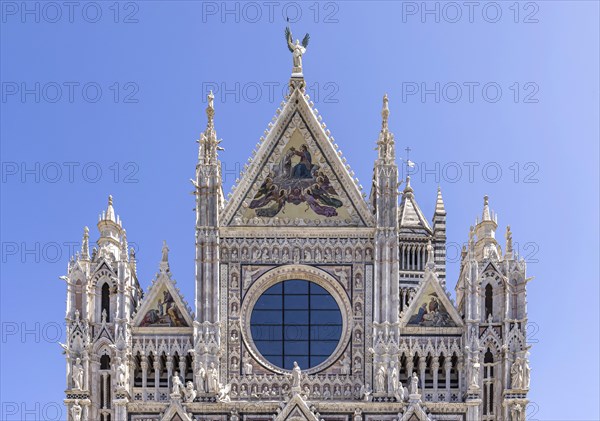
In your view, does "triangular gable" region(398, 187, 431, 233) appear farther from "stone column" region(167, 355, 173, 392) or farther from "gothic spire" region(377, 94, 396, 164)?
"stone column" region(167, 355, 173, 392)

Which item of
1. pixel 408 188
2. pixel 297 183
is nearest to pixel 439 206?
pixel 408 188

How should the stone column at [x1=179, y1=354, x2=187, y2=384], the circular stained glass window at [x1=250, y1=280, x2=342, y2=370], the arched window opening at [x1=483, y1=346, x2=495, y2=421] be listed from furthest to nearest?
the circular stained glass window at [x1=250, y1=280, x2=342, y2=370] < the stone column at [x1=179, y1=354, x2=187, y2=384] < the arched window opening at [x1=483, y1=346, x2=495, y2=421]

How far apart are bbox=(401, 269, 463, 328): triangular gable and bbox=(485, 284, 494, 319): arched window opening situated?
791 mm

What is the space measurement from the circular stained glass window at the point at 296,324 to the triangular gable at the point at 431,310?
194cm

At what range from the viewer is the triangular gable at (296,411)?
141 feet

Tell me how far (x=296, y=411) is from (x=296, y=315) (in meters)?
3.10

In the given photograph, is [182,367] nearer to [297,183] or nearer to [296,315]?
[296,315]

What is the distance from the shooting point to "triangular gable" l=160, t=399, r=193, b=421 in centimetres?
4300

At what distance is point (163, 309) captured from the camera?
147 ft

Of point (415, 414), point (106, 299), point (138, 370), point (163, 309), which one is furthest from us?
point (106, 299)

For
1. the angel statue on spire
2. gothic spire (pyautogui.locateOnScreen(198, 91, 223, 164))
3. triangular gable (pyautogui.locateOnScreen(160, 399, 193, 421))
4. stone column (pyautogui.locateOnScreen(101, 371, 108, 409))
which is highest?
the angel statue on spire

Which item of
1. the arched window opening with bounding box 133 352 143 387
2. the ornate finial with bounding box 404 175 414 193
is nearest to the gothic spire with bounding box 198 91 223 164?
the arched window opening with bounding box 133 352 143 387

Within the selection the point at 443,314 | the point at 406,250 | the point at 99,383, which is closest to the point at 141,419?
the point at 99,383

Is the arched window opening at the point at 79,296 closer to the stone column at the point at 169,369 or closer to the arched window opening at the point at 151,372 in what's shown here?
the arched window opening at the point at 151,372
